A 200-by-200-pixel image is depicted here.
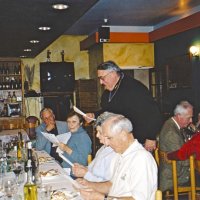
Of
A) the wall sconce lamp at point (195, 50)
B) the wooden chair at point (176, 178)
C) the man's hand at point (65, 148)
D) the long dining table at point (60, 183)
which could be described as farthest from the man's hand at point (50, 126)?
the wall sconce lamp at point (195, 50)

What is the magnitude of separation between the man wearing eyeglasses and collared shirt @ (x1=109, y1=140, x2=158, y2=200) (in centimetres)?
130

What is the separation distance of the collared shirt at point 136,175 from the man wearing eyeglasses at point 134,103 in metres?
1.30

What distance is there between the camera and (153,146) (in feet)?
11.0

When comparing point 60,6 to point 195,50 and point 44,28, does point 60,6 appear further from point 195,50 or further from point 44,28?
point 195,50

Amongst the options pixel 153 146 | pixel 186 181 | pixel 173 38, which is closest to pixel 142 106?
pixel 153 146

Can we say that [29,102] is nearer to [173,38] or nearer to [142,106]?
[173,38]

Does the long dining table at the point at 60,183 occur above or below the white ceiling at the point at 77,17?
below

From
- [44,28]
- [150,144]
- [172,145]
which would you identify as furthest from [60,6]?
[172,145]

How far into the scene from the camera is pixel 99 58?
Result: 836cm

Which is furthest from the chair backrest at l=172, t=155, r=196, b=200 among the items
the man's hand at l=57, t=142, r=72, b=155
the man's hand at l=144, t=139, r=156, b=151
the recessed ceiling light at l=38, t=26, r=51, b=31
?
the recessed ceiling light at l=38, t=26, r=51, b=31

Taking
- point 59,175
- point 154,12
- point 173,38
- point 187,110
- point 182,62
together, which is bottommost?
point 59,175

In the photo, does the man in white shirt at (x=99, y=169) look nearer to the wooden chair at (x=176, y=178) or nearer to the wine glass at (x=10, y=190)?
the wooden chair at (x=176, y=178)

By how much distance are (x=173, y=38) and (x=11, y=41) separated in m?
3.77

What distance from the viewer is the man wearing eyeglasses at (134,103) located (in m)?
3.41
